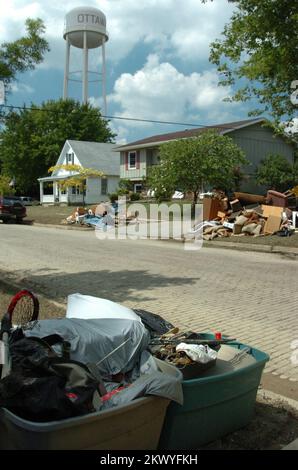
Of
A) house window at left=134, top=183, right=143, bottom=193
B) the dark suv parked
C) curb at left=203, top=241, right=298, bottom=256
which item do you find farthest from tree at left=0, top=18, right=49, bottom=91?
house window at left=134, top=183, right=143, bottom=193

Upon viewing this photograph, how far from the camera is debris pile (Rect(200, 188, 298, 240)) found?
1786 centimetres

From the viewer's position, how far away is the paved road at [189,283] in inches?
249

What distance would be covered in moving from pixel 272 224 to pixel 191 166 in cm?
685

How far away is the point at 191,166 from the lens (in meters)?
23.5

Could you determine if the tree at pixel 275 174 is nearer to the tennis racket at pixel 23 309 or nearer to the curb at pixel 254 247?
the curb at pixel 254 247

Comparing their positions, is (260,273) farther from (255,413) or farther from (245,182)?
(245,182)

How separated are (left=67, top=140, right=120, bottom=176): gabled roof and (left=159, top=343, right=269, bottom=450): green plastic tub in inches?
1770

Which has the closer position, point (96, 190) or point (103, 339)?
point (103, 339)

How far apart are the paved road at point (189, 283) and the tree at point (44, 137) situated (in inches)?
1787

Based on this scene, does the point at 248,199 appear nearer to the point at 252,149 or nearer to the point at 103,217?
the point at 103,217

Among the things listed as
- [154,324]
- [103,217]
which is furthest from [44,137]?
[154,324]

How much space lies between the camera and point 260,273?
10969 millimetres

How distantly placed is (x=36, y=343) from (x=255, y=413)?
184 cm

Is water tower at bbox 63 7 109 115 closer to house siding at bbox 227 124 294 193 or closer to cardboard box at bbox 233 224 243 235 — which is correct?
house siding at bbox 227 124 294 193
